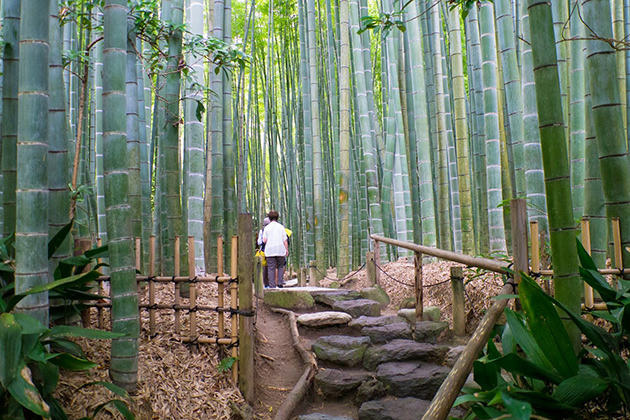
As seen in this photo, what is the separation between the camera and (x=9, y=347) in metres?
1.36

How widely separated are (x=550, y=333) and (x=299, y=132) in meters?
5.72

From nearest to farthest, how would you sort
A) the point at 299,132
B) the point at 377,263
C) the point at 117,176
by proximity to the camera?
the point at 117,176 → the point at 377,263 → the point at 299,132

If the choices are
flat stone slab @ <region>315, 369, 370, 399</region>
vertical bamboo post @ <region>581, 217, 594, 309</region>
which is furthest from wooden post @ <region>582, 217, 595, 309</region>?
flat stone slab @ <region>315, 369, 370, 399</region>

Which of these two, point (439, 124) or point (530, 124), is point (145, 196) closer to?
point (530, 124)

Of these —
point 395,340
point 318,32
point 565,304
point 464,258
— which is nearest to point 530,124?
point 464,258

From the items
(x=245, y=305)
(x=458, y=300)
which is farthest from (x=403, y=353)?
(x=245, y=305)

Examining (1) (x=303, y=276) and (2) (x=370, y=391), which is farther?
(1) (x=303, y=276)

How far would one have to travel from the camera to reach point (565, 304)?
1.39 m

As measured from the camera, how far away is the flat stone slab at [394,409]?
230 centimetres

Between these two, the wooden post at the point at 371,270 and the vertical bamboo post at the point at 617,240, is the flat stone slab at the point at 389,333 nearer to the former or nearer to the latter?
the wooden post at the point at 371,270

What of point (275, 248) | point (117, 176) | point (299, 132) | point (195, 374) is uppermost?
point (299, 132)

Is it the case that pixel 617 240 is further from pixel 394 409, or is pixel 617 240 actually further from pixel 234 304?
pixel 234 304

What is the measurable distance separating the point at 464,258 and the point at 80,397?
2004 millimetres

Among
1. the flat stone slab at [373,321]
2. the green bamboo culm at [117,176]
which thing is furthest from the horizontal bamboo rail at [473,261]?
the green bamboo culm at [117,176]
